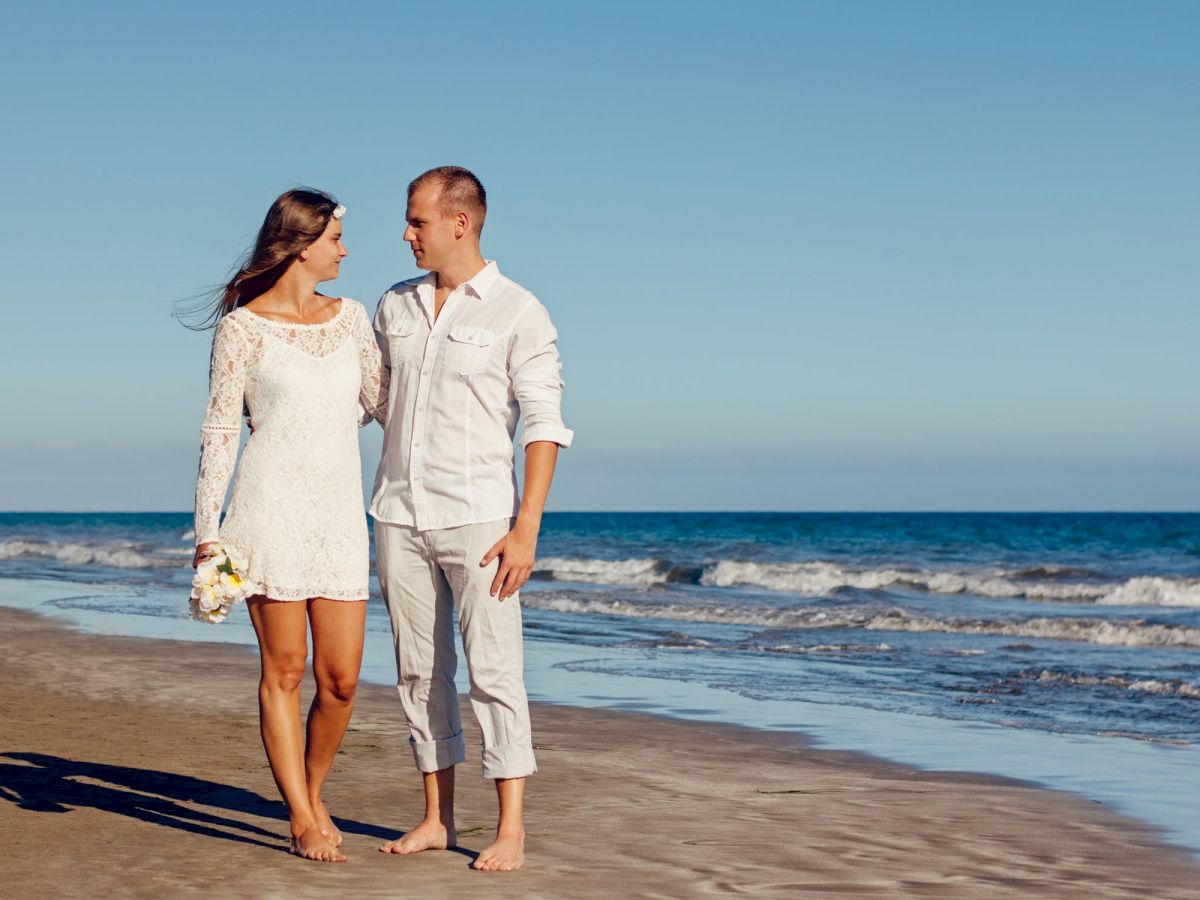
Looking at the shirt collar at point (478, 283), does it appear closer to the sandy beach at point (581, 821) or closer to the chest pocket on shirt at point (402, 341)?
the chest pocket on shirt at point (402, 341)

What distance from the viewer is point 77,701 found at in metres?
7.94

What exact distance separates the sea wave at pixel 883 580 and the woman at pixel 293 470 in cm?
2107

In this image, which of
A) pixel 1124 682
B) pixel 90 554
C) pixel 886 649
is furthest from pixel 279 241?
pixel 90 554

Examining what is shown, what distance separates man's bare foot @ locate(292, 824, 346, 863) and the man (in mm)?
353

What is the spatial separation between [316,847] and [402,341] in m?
1.51

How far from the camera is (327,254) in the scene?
402 cm

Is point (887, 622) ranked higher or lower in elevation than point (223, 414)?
lower

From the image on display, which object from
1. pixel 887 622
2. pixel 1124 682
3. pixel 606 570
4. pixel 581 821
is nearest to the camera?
pixel 581 821

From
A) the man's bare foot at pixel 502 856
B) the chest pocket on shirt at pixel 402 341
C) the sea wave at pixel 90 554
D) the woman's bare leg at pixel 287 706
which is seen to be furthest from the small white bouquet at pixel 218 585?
the sea wave at pixel 90 554

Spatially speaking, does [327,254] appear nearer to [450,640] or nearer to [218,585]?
[218,585]

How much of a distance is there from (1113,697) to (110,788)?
6.99 meters

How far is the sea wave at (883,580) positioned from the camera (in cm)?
Result: 2345

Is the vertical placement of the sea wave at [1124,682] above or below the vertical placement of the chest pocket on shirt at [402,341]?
below

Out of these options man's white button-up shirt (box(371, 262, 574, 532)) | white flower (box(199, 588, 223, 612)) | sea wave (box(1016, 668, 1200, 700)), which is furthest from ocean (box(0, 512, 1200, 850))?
white flower (box(199, 588, 223, 612))
